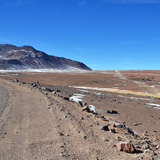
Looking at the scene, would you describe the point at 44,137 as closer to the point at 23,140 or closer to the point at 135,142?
the point at 23,140

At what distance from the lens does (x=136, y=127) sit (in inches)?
432

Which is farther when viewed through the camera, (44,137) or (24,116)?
(24,116)

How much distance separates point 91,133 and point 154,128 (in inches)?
200

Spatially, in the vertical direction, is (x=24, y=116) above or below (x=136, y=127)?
above

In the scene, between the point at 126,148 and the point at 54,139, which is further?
the point at 54,139

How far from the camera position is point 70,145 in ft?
22.1

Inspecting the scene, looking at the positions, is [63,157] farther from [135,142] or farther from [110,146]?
[135,142]

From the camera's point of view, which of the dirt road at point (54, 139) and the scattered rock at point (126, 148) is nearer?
the dirt road at point (54, 139)

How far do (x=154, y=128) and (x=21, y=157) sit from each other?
324 inches

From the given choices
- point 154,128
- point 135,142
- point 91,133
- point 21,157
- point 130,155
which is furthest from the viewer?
point 154,128

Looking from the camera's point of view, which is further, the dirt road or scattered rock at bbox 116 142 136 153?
scattered rock at bbox 116 142 136 153

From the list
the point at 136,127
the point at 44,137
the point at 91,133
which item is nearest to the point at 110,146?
the point at 91,133

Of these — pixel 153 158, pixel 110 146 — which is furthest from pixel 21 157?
pixel 153 158

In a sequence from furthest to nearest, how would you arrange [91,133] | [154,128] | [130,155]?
1. [154,128]
2. [91,133]
3. [130,155]
